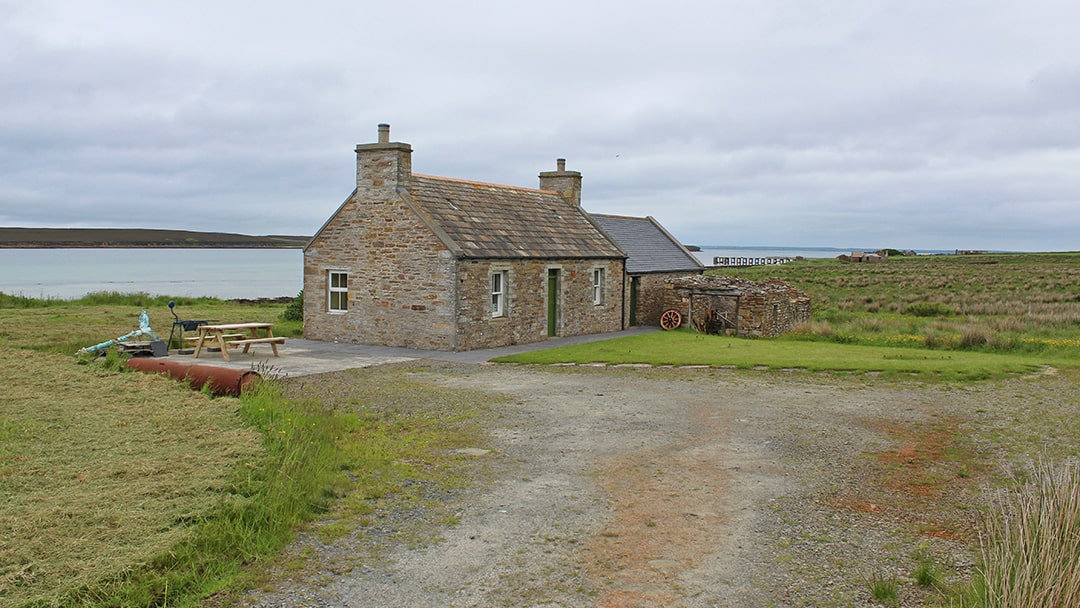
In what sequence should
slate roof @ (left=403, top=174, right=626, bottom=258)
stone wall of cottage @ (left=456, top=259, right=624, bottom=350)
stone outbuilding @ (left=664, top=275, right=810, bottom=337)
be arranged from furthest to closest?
stone outbuilding @ (left=664, top=275, right=810, bottom=337), slate roof @ (left=403, top=174, right=626, bottom=258), stone wall of cottage @ (left=456, top=259, right=624, bottom=350)

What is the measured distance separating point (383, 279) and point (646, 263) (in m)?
11.4

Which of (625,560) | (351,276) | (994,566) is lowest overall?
(625,560)

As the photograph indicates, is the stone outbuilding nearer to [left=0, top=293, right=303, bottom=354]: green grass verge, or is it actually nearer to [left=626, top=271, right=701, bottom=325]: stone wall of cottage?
[left=626, top=271, right=701, bottom=325]: stone wall of cottage

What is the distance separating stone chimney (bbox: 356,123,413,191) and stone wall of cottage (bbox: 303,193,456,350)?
1.51ft

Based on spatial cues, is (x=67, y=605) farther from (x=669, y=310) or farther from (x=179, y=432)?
(x=669, y=310)

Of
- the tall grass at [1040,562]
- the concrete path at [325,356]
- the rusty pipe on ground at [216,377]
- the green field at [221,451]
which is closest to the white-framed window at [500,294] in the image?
the concrete path at [325,356]

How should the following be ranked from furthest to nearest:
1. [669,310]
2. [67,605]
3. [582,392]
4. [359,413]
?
1. [669,310]
2. [582,392]
3. [359,413]
4. [67,605]

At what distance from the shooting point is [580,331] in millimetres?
26797

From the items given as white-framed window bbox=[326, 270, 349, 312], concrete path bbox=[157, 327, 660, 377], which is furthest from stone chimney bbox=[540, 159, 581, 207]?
white-framed window bbox=[326, 270, 349, 312]

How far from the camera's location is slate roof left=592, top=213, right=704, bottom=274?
101ft

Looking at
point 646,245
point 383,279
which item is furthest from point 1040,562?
point 646,245

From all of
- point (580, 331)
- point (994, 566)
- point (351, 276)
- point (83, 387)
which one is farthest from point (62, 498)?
point (580, 331)

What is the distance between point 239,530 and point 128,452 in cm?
302

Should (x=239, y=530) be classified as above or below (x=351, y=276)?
below
